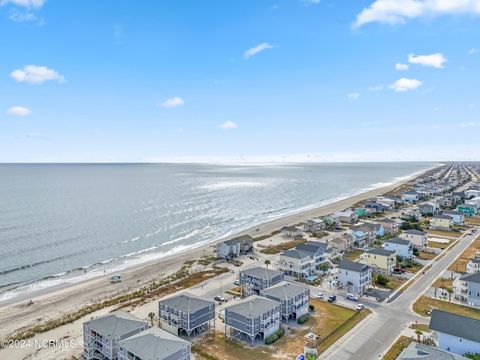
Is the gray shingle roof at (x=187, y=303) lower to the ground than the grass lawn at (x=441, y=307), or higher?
higher

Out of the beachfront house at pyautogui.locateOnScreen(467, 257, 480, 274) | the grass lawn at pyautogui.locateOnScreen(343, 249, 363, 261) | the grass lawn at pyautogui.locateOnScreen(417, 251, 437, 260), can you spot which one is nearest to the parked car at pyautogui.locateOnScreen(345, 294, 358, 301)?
the grass lawn at pyautogui.locateOnScreen(343, 249, 363, 261)

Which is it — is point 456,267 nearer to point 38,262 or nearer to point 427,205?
point 427,205

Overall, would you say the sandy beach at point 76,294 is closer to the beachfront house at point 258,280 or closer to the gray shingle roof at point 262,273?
the beachfront house at point 258,280

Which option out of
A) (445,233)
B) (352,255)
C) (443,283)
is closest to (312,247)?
(352,255)

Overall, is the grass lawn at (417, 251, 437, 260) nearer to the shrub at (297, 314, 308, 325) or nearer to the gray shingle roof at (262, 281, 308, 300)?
the gray shingle roof at (262, 281, 308, 300)

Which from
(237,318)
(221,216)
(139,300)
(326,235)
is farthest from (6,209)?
(237,318)

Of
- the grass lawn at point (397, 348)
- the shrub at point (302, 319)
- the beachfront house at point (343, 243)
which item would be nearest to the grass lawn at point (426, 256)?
the beachfront house at point (343, 243)
